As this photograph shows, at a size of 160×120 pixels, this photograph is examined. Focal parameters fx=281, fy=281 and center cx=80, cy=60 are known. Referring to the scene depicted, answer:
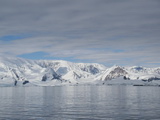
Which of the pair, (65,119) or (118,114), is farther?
(118,114)

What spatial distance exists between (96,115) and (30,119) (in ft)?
53.9

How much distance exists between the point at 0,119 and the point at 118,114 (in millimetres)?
28875

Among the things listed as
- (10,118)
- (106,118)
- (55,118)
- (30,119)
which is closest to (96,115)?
(106,118)

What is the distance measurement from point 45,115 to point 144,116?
80.2ft

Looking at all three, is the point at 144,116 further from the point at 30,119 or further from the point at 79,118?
the point at 30,119

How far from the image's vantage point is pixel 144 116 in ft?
221

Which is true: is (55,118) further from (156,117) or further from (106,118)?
(156,117)

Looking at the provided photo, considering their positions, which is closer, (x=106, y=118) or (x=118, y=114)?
(x=106, y=118)

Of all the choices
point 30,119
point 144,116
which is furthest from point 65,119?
point 144,116

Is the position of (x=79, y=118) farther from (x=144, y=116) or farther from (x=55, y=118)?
(x=144, y=116)

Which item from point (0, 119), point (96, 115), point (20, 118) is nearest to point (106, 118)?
point (96, 115)

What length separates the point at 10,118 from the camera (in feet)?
221

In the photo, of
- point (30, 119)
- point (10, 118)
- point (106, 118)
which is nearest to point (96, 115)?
point (106, 118)

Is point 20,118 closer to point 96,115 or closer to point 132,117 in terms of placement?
point 96,115
